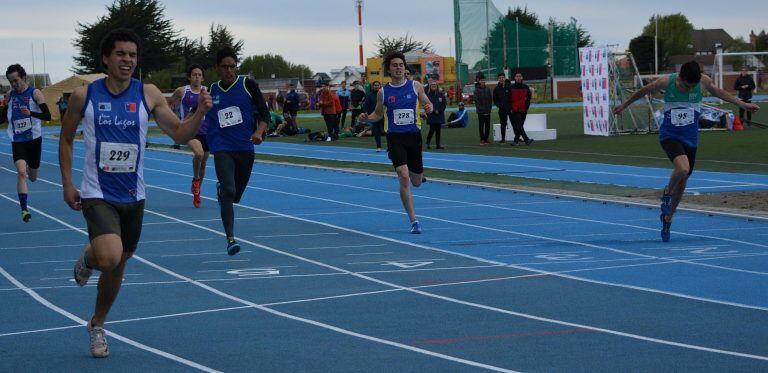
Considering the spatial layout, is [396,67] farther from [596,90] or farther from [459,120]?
[459,120]

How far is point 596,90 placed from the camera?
3147cm

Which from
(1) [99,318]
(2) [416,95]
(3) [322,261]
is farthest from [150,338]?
(2) [416,95]

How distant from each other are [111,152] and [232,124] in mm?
4762

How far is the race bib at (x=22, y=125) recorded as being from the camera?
1452 centimetres

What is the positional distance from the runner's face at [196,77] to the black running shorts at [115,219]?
318 inches

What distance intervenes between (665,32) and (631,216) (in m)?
131

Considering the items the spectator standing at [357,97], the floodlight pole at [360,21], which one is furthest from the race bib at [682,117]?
the floodlight pole at [360,21]

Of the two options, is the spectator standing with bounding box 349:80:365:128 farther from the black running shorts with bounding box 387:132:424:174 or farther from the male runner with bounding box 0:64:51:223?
the black running shorts with bounding box 387:132:424:174

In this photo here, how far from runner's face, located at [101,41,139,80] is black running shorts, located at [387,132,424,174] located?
647 centimetres

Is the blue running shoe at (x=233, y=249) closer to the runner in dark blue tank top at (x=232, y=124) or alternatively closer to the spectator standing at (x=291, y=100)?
the runner in dark blue tank top at (x=232, y=124)

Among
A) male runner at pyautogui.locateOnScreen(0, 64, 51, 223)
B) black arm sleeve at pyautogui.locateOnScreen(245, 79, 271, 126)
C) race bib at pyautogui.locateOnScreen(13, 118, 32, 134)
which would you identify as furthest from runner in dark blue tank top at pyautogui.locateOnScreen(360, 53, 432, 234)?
race bib at pyautogui.locateOnScreen(13, 118, 32, 134)

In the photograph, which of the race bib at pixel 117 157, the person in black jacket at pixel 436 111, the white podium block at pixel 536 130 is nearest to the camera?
the race bib at pixel 117 157

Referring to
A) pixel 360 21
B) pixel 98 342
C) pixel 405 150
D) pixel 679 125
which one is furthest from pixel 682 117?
pixel 360 21

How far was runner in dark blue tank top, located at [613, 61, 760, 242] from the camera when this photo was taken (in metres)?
11.7
